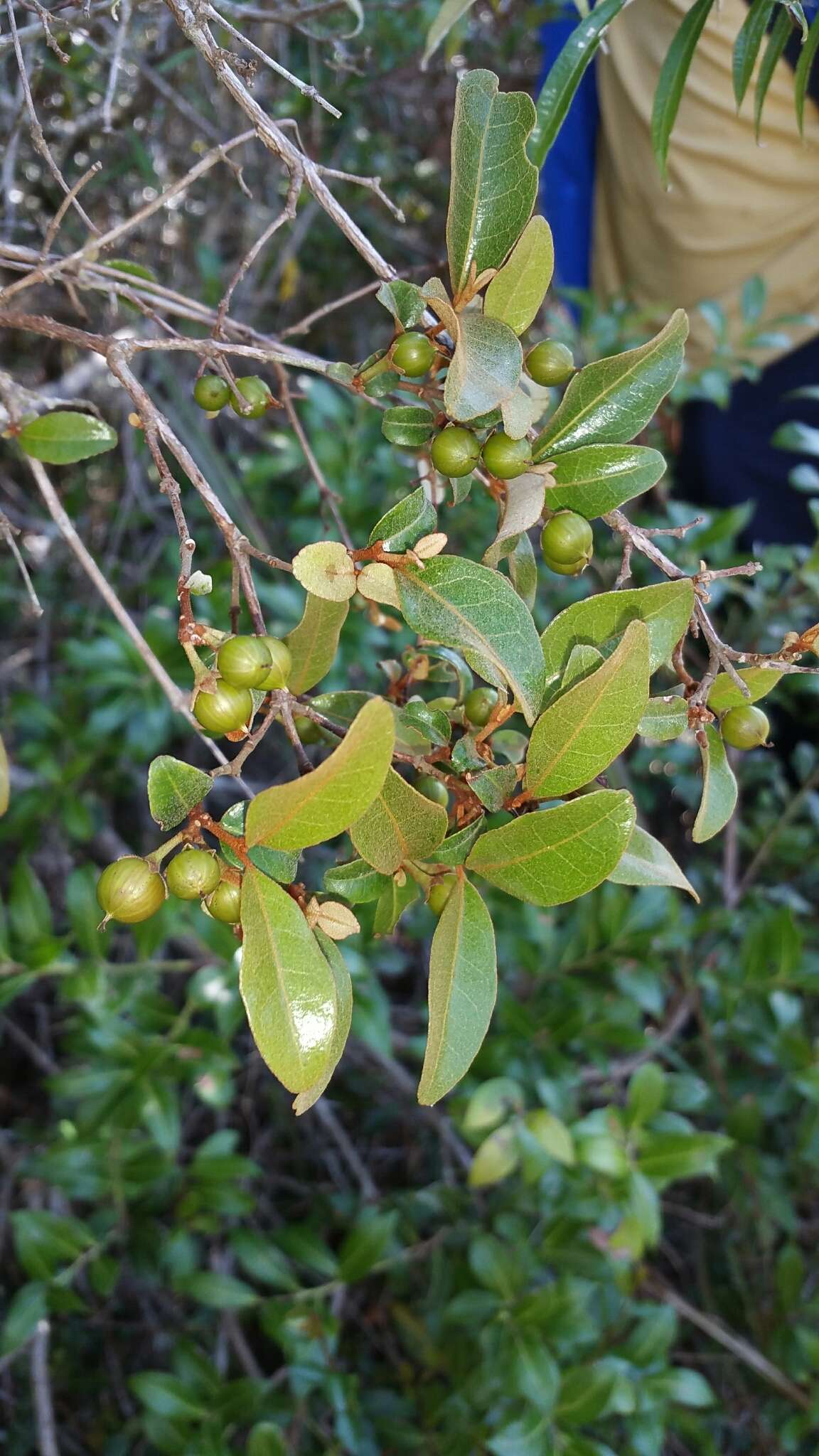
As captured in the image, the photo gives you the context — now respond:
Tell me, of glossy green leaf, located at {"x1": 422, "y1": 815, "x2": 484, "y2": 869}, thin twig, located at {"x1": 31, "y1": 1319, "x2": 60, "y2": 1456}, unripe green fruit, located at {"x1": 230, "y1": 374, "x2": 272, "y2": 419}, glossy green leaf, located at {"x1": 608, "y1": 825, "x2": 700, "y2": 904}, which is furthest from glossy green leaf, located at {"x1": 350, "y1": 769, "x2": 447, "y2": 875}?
thin twig, located at {"x1": 31, "y1": 1319, "x2": 60, "y2": 1456}

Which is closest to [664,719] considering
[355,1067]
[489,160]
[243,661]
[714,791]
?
[714,791]

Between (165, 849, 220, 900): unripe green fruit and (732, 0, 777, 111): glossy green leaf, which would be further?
(732, 0, 777, 111): glossy green leaf

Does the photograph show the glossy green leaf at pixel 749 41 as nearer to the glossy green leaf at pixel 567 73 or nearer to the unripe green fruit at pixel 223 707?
the glossy green leaf at pixel 567 73

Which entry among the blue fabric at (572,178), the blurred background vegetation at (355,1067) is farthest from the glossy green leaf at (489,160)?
the blue fabric at (572,178)

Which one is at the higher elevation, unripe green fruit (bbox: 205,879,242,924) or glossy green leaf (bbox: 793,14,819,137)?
glossy green leaf (bbox: 793,14,819,137)

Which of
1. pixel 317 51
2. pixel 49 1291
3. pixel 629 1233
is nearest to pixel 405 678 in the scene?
pixel 629 1233

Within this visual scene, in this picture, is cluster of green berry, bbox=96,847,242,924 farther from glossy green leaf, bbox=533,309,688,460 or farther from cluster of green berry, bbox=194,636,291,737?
glossy green leaf, bbox=533,309,688,460
